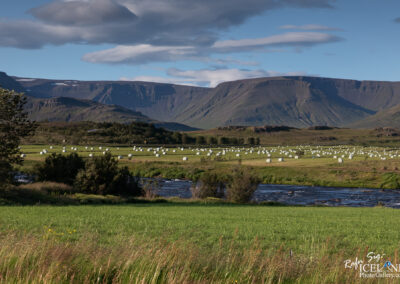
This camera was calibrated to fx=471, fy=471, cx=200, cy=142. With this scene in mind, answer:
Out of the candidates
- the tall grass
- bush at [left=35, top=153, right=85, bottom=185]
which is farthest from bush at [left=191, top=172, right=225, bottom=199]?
the tall grass

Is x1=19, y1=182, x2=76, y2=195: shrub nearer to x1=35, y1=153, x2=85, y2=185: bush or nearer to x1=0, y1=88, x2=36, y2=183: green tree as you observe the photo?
x1=35, y1=153, x2=85, y2=185: bush

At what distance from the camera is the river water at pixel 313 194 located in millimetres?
44750

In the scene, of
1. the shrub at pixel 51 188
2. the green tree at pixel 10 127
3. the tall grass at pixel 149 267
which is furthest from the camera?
the shrub at pixel 51 188

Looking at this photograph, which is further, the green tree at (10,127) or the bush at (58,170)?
the bush at (58,170)

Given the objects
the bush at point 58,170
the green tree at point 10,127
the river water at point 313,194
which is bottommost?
the river water at point 313,194

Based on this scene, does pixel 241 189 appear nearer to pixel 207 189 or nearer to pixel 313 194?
pixel 207 189

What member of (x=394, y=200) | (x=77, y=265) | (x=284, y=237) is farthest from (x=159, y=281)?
(x=394, y=200)

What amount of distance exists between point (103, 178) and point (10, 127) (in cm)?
1190

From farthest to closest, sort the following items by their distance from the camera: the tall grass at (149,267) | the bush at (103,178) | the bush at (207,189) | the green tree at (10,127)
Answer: the bush at (207,189)
the bush at (103,178)
the green tree at (10,127)
the tall grass at (149,267)

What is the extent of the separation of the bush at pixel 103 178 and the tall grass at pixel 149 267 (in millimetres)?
33339

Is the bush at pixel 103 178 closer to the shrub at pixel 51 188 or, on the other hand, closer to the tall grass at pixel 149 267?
the shrub at pixel 51 188

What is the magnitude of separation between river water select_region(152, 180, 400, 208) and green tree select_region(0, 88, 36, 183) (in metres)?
18.8

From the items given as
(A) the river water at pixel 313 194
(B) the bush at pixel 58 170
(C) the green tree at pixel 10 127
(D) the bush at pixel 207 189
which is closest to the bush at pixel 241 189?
(A) the river water at pixel 313 194

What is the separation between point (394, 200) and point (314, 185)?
13.9m
